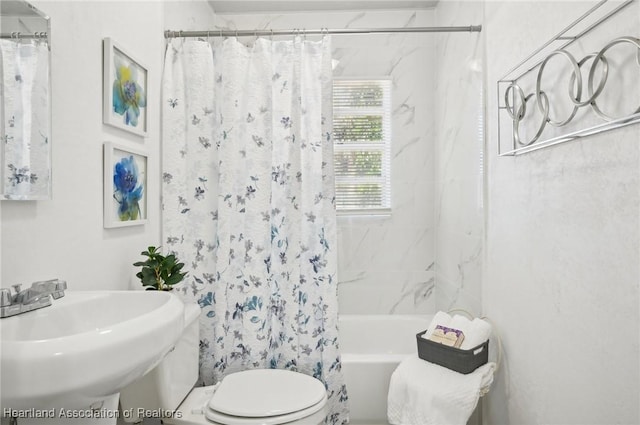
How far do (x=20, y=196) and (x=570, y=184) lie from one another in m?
1.62

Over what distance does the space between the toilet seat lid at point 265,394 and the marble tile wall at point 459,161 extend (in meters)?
1.06

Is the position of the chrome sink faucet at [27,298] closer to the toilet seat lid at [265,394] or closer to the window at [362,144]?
the toilet seat lid at [265,394]

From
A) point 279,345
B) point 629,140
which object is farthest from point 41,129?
point 629,140

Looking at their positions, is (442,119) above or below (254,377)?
above

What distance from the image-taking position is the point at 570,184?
1.42 metres

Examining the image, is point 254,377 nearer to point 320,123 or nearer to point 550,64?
point 320,123

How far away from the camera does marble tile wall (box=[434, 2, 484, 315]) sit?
7.69 ft

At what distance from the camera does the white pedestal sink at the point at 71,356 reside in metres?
0.78

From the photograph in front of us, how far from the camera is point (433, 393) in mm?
1847

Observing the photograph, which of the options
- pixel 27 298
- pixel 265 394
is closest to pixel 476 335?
pixel 265 394

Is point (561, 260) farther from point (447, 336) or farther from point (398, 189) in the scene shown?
point (398, 189)

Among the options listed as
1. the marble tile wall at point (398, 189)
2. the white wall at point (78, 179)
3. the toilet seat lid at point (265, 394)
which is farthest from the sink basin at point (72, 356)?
the marble tile wall at point (398, 189)

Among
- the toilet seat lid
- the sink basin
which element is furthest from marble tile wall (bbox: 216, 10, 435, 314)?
the sink basin

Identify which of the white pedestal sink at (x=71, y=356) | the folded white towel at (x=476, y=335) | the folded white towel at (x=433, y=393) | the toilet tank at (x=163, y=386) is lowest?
the folded white towel at (x=433, y=393)
